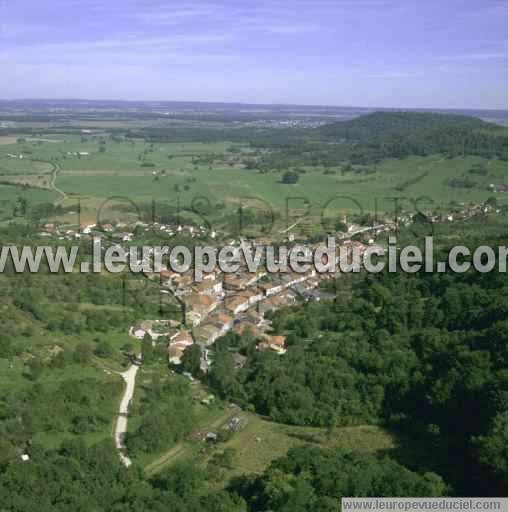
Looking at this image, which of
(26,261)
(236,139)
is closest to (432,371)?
(26,261)

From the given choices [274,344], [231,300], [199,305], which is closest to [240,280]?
[231,300]

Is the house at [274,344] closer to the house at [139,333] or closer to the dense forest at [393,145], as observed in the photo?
the house at [139,333]

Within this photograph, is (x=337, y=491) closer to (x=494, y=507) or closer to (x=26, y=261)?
(x=494, y=507)

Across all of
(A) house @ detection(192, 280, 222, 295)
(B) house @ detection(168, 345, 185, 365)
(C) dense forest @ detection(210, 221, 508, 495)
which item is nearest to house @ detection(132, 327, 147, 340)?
(B) house @ detection(168, 345, 185, 365)

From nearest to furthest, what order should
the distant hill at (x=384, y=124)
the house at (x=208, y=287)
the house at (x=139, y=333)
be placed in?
1. the house at (x=139, y=333)
2. the house at (x=208, y=287)
3. the distant hill at (x=384, y=124)

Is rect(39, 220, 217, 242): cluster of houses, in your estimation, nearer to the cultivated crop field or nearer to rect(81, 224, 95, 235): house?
rect(81, 224, 95, 235): house

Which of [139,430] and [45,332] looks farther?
[45,332]

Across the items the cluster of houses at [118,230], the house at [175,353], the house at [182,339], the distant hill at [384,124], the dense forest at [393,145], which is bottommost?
the house at [175,353]

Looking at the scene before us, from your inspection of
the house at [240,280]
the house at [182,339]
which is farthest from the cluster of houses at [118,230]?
the house at [182,339]
